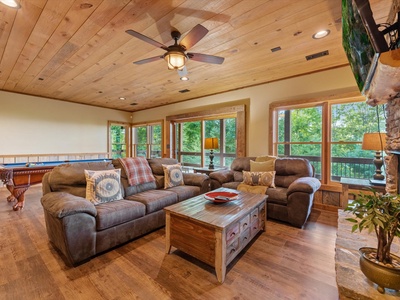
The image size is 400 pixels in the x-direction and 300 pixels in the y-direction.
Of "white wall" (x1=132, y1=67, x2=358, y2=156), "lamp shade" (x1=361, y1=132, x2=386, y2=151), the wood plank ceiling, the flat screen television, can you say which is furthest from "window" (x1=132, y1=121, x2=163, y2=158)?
the flat screen television

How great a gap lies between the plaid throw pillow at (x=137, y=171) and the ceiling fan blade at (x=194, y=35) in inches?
Answer: 78.5

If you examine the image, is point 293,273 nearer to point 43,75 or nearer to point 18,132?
point 43,75

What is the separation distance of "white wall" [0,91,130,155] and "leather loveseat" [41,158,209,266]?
3819 mm

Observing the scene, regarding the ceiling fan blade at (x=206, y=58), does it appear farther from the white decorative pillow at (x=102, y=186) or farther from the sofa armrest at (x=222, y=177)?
the sofa armrest at (x=222, y=177)

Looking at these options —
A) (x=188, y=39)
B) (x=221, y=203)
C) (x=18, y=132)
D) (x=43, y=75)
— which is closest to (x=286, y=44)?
(x=188, y=39)

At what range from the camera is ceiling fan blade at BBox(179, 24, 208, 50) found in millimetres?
1735

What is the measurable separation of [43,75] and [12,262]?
334cm

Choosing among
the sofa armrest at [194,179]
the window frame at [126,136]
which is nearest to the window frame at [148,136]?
the window frame at [126,136]

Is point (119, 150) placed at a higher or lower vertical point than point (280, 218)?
higher

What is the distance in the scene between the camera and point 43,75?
3.69 meters

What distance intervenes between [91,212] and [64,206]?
26 cm

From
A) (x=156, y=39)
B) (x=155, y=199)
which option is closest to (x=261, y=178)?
(x=155, y=199)

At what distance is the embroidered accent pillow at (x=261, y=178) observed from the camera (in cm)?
323

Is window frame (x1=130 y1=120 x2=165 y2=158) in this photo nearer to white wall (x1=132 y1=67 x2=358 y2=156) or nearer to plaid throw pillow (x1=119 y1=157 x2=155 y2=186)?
white wall (x1=132 y1=67 x2=358 y2=156)
